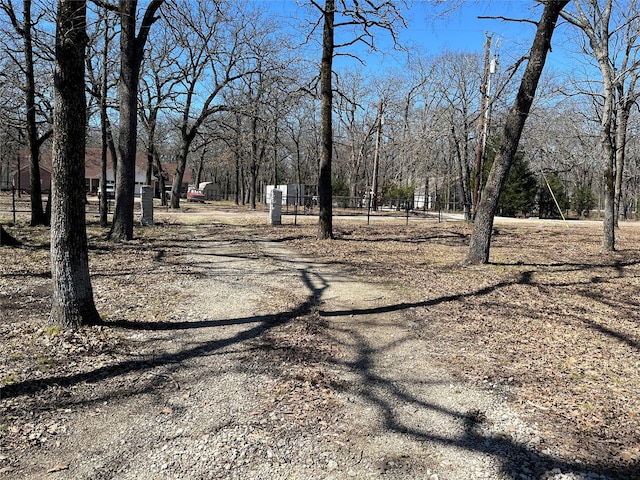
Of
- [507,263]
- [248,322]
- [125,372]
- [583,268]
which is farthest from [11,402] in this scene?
[583,268]

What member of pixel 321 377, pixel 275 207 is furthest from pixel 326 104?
pixel 321 377

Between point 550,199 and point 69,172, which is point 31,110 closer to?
point 69,172

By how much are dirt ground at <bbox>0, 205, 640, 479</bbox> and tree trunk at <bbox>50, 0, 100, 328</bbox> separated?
0.34 meters

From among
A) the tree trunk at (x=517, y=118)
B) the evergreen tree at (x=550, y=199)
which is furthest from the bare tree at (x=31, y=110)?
the evergreen tree at (x=550, y=199)

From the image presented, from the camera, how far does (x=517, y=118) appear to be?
368 inches

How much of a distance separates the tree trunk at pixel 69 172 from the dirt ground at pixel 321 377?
1.10 feet

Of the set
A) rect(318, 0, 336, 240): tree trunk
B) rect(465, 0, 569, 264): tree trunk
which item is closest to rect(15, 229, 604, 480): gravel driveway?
rect(465, 0, 569, 264): tree trunk

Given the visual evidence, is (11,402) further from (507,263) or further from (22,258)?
(507,263)

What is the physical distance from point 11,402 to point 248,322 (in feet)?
8.60

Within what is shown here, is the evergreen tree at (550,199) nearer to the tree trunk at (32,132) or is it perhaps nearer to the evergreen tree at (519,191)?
the evergreen tree at (519,191)

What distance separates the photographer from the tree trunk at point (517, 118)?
9070 millimetres

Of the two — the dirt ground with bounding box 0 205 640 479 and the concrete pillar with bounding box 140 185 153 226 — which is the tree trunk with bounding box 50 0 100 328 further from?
the concrete pillar with bounding box 140 185 153 226

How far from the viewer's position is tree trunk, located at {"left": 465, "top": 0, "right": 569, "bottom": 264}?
907 centimetres

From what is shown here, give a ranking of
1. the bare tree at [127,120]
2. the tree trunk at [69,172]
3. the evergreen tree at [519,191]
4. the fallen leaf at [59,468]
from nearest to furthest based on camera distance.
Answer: the fallen leaf at [59,468], the tree trunk at [69,172], the bare tree at [127,120], the evergreen tree at [519,191]
